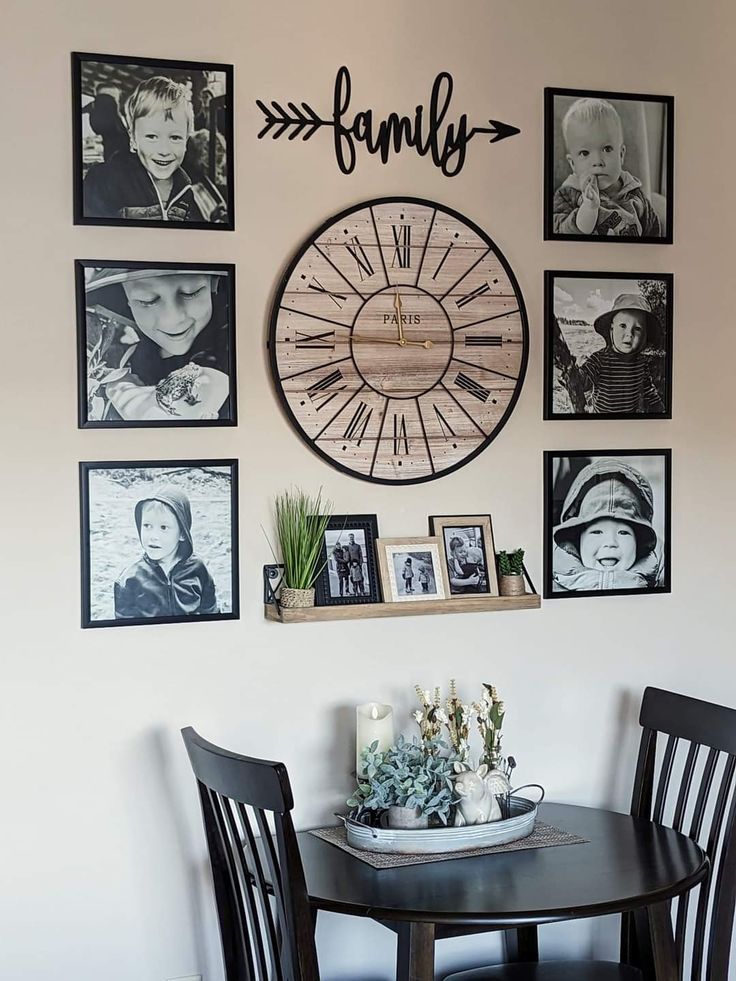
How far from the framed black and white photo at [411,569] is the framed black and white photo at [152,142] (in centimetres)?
76

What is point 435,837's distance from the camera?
234 centimetres

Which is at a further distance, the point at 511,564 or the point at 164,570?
the point at 511,564

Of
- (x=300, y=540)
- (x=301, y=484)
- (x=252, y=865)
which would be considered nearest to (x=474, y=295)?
(x=301, y=484)

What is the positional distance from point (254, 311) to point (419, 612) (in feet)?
2.36

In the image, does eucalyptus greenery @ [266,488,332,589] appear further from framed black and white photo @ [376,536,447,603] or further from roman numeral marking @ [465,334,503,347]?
roman numeral marking @ [465,334,503,347]

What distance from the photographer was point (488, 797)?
243 centimetres

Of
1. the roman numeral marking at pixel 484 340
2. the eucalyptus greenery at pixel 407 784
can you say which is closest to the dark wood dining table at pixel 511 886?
the eucalyptus greenery at pixel 407 784

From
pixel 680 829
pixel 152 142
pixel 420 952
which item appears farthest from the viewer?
pixel 680 829

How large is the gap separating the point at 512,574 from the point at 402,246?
0.75 metres

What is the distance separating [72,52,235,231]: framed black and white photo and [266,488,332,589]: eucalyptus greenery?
1.92 feet

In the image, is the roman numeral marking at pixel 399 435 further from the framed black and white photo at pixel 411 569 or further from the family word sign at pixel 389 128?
the family word sign at pixel 389 128

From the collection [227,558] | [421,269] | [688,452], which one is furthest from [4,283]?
[688,452]

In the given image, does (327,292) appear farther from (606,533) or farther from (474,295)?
(606,533)

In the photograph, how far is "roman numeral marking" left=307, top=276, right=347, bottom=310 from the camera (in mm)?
2607
